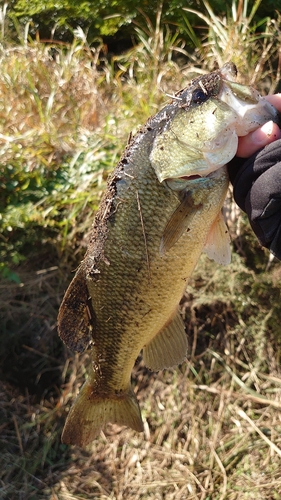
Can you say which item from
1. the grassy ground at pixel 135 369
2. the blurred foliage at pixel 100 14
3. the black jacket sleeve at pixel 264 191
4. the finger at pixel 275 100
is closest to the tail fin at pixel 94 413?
the black jacket sleeve at pixel 264 191

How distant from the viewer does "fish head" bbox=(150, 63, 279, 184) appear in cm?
157

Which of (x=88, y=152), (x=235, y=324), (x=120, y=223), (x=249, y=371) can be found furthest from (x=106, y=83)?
(x=120, y=223)

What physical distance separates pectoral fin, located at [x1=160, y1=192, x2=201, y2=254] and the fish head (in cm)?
6

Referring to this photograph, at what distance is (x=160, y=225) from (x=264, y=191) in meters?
0.36

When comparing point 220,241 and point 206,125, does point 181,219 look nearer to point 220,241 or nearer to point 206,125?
point 220,241

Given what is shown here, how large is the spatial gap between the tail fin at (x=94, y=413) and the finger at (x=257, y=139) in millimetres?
1120

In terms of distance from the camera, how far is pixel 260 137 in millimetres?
1565

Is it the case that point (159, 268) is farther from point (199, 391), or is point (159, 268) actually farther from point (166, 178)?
point (199, 391)

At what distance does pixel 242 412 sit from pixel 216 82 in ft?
7.10

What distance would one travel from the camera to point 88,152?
12.3 feet

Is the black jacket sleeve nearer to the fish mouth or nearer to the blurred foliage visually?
the fish mouth

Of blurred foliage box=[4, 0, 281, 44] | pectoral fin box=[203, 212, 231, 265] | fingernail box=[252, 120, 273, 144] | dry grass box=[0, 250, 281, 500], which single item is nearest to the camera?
fingernail box=[252, 120, 273, 144]

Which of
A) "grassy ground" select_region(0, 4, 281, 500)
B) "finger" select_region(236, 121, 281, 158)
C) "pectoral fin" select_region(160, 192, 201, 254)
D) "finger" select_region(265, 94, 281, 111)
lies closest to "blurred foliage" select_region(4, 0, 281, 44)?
"grassy ground" select_region(0, 4, 281, 500)

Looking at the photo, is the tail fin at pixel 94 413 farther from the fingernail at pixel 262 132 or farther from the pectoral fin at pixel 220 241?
the fingernail at pixel 262 132
